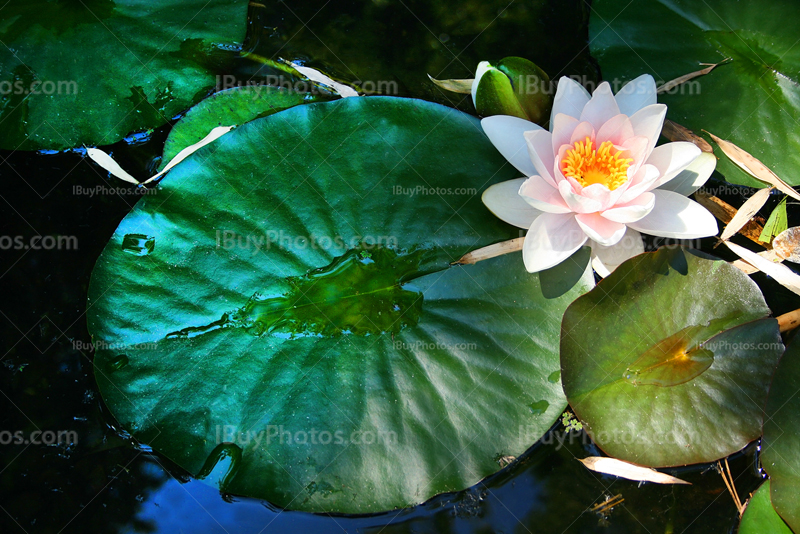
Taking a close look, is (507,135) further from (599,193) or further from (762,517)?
(762,517)

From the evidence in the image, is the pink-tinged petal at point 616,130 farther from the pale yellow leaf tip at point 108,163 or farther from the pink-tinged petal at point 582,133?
the pale yellow leaf tip at point 108,163

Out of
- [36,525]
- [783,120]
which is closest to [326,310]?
[36,525]

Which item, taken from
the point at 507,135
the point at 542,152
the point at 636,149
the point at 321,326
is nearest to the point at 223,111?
the point at 321,326

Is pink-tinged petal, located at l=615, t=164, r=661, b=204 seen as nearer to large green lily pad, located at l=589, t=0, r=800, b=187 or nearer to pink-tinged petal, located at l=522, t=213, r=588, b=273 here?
pink-tinged petal, located at l=522, t=213, r=588, b=273

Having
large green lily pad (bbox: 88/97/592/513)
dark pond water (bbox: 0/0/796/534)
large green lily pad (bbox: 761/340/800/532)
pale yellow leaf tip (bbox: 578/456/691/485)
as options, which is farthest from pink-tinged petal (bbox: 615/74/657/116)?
pale yellow leaf tip (bbox: 578/456/691/485)

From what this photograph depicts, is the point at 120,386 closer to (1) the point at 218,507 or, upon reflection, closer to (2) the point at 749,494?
(1) the point at 218,507

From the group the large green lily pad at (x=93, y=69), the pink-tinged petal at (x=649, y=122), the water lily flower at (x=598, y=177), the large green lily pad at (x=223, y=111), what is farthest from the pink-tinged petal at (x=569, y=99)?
the large green lily pad at (x=93, y=69)

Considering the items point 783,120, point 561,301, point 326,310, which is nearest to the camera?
point 326,310
